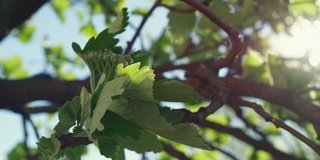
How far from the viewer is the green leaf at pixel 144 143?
0.43 metres

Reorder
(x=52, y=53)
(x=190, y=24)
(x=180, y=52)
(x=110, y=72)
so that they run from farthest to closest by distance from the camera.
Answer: (x=52, y=53) < (x=180, y=52) < (x=190, y=24) < (x=110, y=72)

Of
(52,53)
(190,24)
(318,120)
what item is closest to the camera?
(318,120)

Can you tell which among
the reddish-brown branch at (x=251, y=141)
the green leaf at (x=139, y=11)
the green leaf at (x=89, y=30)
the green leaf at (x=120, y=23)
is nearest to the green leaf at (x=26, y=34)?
the green leaf at (x=89, y=30)

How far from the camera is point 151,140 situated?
0.44m

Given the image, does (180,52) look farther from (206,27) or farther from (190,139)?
(190,139)

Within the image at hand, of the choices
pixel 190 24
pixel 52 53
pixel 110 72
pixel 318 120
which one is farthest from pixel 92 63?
pixel 52 53

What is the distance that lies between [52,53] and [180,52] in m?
0.54

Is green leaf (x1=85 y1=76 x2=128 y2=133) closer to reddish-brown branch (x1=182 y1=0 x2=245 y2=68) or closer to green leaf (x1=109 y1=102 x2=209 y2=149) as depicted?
green leaf (x1=109 y1=102 x2=209 y2=149)

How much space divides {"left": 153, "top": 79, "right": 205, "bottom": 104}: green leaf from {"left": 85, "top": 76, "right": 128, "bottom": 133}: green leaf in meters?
0.06

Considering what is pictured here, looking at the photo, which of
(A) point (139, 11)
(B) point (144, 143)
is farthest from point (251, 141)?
(B) point (144, 143)

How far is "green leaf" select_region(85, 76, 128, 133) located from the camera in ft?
1.13

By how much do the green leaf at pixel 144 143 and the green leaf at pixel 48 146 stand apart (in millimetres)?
70

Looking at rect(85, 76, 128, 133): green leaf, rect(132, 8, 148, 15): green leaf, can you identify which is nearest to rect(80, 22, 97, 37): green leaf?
rect(132, 8, 148, 15): green leaf

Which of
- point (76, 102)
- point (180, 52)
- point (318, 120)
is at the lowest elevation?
point (76, 102)
